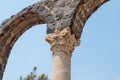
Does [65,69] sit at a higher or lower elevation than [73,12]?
lower

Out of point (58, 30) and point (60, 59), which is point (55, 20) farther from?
point (60, 59)

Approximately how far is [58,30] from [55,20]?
2.05ft

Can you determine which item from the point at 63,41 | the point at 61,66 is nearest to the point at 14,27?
the point at 63,41

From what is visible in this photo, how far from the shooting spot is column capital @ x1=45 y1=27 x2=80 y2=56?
11.5 metres

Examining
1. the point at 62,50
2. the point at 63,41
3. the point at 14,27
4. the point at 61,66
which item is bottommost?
the point at 61,66

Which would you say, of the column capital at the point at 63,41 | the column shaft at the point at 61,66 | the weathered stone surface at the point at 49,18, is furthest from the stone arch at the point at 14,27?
the column shaft at the point at 61,66

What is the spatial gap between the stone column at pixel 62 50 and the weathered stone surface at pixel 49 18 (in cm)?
30

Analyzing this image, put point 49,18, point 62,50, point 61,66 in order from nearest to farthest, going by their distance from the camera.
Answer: point 61,66, point 62,50, point 49,18

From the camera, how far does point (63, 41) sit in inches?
455

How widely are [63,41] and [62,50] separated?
31 centimetres

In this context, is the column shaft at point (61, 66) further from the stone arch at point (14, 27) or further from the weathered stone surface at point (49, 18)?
the stone arch at point (14, 27)

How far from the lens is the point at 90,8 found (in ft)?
42.6

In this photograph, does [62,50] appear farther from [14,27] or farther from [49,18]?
[14,27]

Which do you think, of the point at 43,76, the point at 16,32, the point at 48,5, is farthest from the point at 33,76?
the point at 48,5
